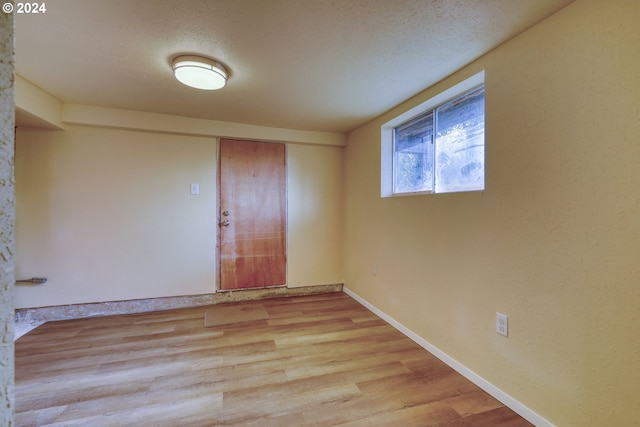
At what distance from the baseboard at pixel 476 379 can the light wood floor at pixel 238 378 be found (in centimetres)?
4

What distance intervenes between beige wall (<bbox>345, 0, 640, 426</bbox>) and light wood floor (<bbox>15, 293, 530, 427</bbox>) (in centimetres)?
35

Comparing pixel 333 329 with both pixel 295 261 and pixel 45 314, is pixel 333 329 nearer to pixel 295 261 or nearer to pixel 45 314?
pixel 295 261

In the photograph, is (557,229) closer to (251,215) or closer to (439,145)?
(439,145)

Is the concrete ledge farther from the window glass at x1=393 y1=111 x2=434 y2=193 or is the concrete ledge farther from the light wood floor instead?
the window glass at x1=393 y1=111 x2=434 y2=193

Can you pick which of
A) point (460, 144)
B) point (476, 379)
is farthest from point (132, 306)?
point (460, 144)

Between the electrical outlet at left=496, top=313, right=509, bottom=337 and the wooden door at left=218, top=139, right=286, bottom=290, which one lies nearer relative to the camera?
the electrical outlet at left=496, top=313, right=509, bottom=337

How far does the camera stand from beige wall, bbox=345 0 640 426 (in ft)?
3.74

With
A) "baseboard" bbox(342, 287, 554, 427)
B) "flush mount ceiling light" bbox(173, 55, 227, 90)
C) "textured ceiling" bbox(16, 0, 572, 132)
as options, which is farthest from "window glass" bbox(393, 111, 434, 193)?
"flush mount ceiling light" bbox(173, 55, 227, 90)

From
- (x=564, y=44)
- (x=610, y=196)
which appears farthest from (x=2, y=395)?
(x=564, y=44)

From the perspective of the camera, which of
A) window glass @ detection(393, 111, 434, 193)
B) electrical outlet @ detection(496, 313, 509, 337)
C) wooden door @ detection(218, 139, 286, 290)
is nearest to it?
electrical outlet @ detection(496, 313, 509, 337)

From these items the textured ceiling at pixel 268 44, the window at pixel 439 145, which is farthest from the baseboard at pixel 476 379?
the textured ceiling at pixel 268 44

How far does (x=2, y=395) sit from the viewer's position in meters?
0.40

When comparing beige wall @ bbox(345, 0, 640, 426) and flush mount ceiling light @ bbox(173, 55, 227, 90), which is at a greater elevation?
flush mount ceiling light @ bbox(173, 55, 227, 90)

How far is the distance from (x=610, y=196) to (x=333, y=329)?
84.2 inches
